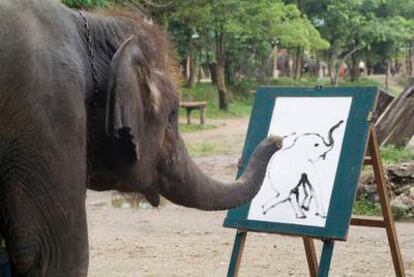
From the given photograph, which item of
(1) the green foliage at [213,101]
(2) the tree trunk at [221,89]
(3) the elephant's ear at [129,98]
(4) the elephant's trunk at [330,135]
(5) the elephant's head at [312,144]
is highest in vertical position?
(3) the elephant's ear at [129,98]

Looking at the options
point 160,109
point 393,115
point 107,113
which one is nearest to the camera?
point 107,113

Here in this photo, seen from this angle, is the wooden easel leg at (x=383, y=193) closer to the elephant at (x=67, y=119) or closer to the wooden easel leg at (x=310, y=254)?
the wooden easel leg at (x=310, y=254)

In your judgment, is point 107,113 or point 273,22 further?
point 273,22

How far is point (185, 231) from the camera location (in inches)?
358

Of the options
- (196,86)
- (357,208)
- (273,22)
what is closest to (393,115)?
(357,208)

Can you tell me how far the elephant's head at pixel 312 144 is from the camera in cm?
570

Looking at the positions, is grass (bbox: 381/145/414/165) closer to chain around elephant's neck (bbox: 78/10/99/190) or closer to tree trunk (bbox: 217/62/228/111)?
chain around elephant's neck (bbox: 78/10/99/190)

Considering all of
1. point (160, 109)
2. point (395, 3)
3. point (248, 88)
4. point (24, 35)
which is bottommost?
point (248, 88)

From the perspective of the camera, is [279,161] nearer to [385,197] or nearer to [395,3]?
[385,197]

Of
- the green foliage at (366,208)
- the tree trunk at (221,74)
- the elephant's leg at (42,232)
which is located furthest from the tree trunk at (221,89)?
the elephant's leg at (42,232)

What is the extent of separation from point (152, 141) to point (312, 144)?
2.26 meters

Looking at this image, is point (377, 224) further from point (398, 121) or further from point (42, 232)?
point (398, 121)

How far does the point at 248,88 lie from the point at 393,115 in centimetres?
2508

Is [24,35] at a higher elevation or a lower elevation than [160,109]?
higher
